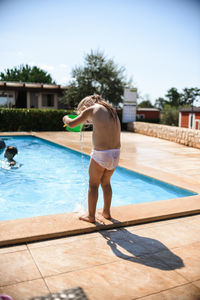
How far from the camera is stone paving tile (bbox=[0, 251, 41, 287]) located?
221 cm

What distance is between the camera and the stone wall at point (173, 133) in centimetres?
1212

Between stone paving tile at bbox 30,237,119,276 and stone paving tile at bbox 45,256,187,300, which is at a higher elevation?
stone paving tile at bbox 30,237,119,276

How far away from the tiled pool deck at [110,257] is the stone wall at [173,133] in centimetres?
871

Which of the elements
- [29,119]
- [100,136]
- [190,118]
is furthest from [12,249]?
[190,118]

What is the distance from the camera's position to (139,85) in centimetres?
2370

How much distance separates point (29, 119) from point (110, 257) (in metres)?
15.0

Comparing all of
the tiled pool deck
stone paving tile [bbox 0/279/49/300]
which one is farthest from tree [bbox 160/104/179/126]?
stone paving tile [bbox 0/279/49/300]

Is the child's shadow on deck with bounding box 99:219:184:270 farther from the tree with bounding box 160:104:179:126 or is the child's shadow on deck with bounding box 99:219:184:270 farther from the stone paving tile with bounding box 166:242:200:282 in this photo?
the tree with bounding box 160:104:179:126

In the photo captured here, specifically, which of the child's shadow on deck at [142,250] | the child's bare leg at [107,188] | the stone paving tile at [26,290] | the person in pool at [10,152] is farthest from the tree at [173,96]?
the stone paving tile at [26,290]

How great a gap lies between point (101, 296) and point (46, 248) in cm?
91

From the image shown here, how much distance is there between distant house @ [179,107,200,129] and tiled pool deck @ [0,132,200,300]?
1193 inches

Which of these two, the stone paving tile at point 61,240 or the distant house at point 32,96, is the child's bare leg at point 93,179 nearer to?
the stone paving tile at point 61,240

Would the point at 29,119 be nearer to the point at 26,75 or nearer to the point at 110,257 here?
the point at 110,257

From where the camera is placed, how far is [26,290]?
207cm
